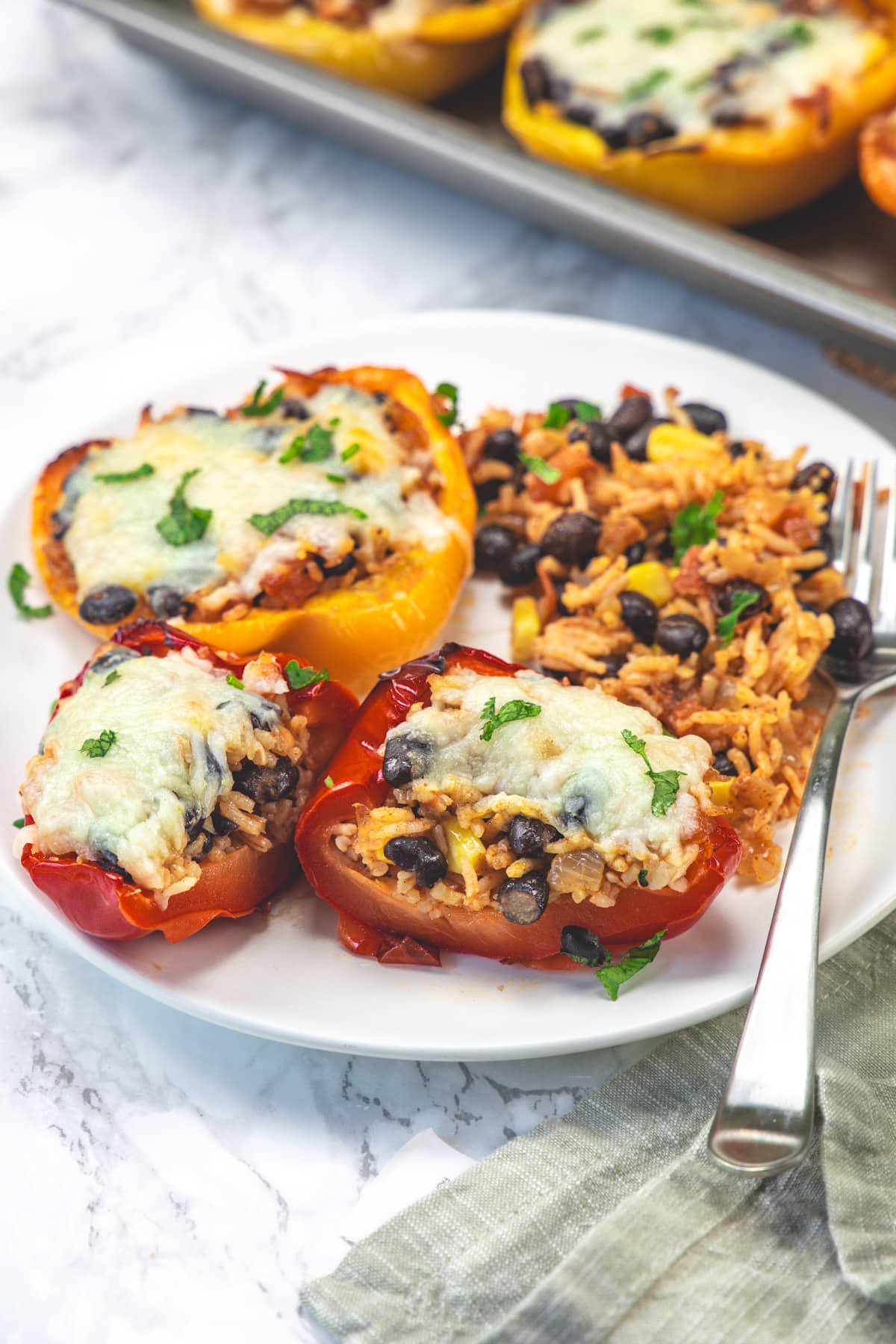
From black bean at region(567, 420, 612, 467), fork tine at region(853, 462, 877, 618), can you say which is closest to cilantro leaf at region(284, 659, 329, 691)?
black bean at region(567, 420, 612, 467)

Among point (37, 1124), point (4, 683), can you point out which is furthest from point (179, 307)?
point (37, 1124)

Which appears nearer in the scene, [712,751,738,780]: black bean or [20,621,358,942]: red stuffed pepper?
[20,621,358,942]: red stuffed pepper

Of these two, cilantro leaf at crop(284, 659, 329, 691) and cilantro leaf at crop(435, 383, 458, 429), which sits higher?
cilantro leaf at crop(435, 383, 458, 429)

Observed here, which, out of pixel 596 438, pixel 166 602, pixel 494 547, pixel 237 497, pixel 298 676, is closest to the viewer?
pixel 298 676

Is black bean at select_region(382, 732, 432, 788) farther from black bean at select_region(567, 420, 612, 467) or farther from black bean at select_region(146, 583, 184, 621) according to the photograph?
black bean at select_region(567, 420, 612, 467)

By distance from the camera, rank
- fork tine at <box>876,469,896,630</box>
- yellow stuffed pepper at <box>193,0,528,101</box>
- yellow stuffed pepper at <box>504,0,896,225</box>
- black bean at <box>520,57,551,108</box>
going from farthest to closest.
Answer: yellow stuffed pepper at <box>193,0,528,101</box>, black bean at <box>520,57,551,108</box>, yellow stuffed pepper at <box>504,0,896,225</box>, fork tine at <box>876,469,896,630</box>

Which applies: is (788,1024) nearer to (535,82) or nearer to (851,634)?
(851,634)

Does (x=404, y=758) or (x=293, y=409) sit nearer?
(x=404, y=758)

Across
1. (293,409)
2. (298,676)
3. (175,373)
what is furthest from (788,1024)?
(175,373)
